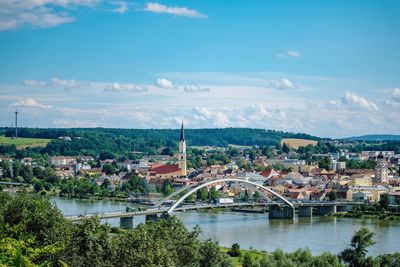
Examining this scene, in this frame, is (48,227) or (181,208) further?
(181,208)

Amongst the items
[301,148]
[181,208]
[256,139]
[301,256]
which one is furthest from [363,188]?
[256,139]

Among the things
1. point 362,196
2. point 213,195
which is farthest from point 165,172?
point 362,196

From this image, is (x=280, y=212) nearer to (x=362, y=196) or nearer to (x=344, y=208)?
(x=344, y=208)

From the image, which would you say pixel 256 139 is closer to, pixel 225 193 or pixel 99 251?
pixel 225 193

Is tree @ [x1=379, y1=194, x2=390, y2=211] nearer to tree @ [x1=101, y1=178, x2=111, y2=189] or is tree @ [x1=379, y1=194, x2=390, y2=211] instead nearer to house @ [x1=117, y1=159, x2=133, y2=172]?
tree @ [x1=101, y1=178, x2=111, y2=189]

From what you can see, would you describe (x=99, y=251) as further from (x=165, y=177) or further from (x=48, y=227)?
(x=165, y=177)

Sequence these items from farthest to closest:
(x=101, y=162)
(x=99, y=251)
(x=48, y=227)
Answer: (x=101, y=162)
(x=48, y=227)
(x=99, y=251)

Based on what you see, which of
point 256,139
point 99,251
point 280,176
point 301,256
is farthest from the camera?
point 256,139

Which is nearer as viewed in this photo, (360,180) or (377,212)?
(377,212)
